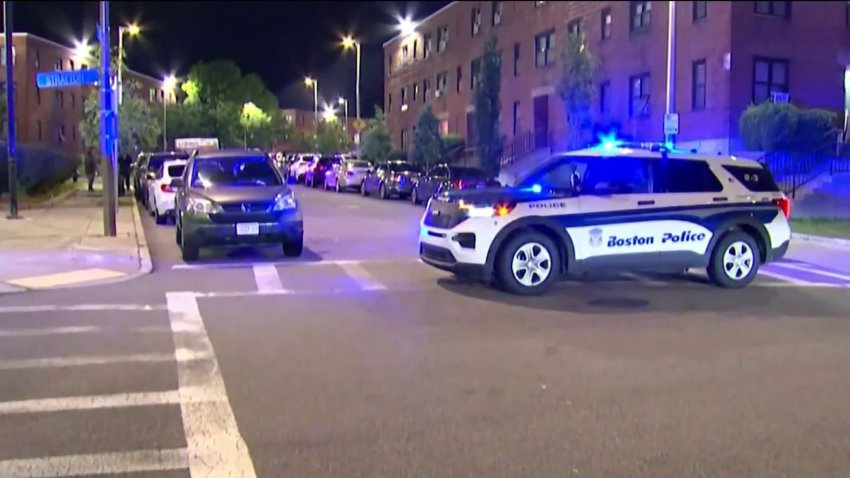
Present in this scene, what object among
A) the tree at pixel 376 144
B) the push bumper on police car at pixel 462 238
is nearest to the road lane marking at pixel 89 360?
the push bumper on police car at pixel 462 238

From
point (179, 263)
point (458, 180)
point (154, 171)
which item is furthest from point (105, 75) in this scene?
point (458, 180)

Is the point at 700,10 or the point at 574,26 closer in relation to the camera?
the point at 700,10

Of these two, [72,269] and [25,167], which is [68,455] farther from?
[25,167]

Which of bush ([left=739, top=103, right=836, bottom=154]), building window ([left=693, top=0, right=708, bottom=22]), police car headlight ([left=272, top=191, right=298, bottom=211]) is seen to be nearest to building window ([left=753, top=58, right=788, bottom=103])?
building window ([left=693, top=0, right=708, bottom=22])

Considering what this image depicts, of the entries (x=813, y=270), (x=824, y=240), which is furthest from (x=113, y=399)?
(x=824, y=240)

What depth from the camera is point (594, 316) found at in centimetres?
990

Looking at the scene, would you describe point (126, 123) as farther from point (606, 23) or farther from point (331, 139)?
point (331, 139)

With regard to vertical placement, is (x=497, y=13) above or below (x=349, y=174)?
above

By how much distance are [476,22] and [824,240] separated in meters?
32.8

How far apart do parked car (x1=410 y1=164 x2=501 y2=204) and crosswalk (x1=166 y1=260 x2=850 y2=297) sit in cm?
1338

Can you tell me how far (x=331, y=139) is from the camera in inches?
2960

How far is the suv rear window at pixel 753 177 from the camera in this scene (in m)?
11.9

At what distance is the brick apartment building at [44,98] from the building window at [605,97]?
3065cm

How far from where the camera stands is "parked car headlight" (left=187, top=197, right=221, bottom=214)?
14180 millimetres
